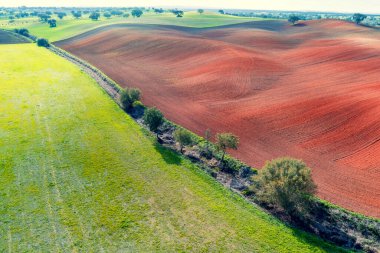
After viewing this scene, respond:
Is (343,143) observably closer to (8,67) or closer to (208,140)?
(208,140)

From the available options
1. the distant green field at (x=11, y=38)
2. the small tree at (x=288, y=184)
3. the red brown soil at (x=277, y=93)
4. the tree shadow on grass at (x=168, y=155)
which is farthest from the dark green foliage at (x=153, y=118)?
the distant green field at (x=11, y=38)

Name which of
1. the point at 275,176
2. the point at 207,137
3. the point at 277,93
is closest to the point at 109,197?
the point at 207,137

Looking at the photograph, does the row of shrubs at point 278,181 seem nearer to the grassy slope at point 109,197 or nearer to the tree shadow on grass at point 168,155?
the tree shadow on grass at point 168,155

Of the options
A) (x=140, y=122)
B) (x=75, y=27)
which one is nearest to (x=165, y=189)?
(x=140, y=122)

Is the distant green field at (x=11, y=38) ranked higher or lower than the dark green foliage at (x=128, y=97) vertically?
higher

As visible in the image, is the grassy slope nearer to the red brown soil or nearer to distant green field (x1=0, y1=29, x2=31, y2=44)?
the red brown soil

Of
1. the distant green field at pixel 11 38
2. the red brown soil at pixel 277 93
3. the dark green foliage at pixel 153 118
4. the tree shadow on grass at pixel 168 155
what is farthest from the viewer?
the distant green field at pixel 11 38

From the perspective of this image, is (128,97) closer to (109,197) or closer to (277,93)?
(109,197)
